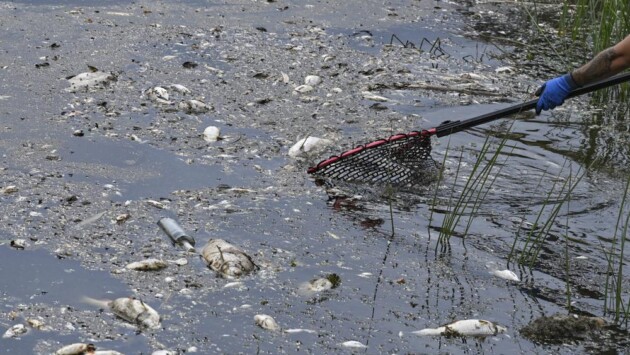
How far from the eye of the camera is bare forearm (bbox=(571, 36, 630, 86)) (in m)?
5.88

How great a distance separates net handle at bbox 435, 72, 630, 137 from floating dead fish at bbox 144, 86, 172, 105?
2168mm

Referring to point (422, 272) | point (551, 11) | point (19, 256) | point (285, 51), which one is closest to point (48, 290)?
point (19, 256)

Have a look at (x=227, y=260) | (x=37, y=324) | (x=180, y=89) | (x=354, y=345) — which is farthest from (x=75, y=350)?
(x=180, y=89)

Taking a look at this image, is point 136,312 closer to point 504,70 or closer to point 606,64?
point 606,64

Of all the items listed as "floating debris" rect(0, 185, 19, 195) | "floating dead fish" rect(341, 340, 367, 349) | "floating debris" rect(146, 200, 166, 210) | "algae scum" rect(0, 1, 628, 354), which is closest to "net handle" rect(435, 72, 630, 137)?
"algae scum" rect(0, 1, 628, 354)

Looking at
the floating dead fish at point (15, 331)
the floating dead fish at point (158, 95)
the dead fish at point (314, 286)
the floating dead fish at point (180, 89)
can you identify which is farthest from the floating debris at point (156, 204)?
the floating dead fish at point (180, 89)

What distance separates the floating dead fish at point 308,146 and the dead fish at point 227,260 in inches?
67.7

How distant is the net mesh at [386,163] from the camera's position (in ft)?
20.4

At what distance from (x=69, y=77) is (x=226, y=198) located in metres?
2.52

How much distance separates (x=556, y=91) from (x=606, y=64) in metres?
0.35

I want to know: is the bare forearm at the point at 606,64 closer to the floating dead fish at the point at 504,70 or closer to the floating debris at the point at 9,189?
the floating dead fish at the point at 504,70

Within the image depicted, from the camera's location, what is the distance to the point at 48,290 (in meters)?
4.52

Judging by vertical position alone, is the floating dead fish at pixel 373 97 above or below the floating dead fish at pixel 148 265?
above

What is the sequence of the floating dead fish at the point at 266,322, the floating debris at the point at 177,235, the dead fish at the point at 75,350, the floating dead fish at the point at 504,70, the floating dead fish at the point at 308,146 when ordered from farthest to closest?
the floating dead fish at the point at 504,70
the floating dead fish at the point at 308,146
the floating debris at the point at 177,235
the floating dead fish at the point at 266,322
the dead fish at the point at 75,350
